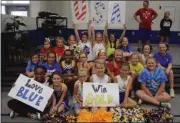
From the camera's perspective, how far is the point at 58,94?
3650mm

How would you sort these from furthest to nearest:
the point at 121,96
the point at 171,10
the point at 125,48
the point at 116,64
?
1. the point at 171,10
2. the point at 125,48
3. the point at 116,64
4. the point at 121,96

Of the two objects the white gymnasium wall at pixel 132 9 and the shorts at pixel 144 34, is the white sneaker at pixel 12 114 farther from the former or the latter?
the white gymnasium wall at pixel 132 9

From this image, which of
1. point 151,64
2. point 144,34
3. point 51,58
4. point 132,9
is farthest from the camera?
point 132,9

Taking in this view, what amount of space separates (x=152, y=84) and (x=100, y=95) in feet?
3.38

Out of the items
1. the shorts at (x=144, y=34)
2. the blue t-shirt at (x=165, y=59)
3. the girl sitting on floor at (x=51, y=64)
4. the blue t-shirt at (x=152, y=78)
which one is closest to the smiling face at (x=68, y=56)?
the girl sitting on floor at (x=51, y=64)

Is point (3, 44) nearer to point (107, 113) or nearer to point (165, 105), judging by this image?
point (107, 113)

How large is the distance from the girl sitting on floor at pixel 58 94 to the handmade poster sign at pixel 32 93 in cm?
14

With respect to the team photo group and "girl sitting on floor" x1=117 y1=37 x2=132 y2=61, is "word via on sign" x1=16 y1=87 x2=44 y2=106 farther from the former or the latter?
"girl sitting on floor" x1=117 y1=37 x2=132 y2=61

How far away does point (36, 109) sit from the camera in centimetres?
358

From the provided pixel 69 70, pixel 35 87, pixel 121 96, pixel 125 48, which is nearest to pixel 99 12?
pixel 125 48

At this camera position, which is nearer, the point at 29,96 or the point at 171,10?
the point at 29,96

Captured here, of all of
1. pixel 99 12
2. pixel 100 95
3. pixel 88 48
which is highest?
pixel 99 12

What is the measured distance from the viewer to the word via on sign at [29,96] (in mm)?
3477

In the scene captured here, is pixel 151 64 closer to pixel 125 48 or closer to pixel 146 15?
pixel 125 48
